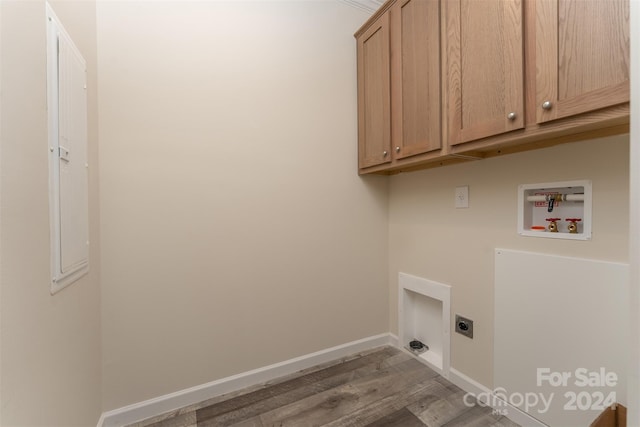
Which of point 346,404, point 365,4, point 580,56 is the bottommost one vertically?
point 346,404

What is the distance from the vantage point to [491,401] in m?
1.46

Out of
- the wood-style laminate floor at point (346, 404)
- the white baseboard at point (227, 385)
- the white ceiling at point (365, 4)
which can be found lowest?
the wood-style laminate floor at point (346, 404)

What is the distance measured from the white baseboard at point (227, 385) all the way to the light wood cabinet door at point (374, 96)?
1.42m

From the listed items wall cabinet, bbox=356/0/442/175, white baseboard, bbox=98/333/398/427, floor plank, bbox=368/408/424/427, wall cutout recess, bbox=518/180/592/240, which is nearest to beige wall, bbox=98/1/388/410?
white baseboard, bbox=98/333/398/427

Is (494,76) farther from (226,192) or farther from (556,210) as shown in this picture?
(226,192)

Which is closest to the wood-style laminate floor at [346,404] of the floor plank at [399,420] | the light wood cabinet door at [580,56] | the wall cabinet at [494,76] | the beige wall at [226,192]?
the floor plank at [399,420]

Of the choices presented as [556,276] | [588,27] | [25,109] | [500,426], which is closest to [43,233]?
[25,109]

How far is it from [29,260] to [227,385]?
1.31 metres

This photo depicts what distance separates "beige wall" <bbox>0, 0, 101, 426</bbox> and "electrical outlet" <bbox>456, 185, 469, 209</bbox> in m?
1.91

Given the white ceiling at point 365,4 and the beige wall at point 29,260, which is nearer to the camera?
the beige wall at point 29,260

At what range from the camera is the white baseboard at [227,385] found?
1.38 m

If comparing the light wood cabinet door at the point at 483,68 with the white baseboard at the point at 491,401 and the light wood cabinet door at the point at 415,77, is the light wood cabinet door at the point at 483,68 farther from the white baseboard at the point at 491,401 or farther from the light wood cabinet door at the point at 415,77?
the white baseboard at the point at 491,401

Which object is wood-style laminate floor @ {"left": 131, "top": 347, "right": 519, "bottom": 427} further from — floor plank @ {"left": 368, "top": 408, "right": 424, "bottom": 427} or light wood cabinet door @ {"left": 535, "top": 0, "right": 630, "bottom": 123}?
light wood cabinet door @ {"left": 535, "top": 0, "right": 630, "bottom": 123}

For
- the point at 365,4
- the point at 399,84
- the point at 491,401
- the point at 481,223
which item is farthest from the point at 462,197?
the point at 365,4
